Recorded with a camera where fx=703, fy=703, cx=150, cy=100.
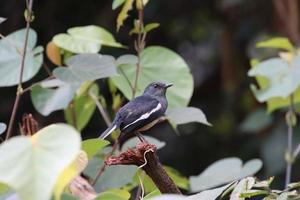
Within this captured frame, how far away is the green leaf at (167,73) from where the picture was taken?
7.11 ft

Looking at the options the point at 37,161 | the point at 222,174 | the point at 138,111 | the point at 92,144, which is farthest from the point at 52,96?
the point at 37,161

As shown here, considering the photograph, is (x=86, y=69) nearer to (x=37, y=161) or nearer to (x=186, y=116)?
(x=186, y=116)

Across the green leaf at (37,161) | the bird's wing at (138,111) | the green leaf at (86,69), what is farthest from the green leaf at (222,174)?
the green leaf at (37,161)

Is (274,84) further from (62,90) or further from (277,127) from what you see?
(277,127)

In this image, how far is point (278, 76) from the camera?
2.33m

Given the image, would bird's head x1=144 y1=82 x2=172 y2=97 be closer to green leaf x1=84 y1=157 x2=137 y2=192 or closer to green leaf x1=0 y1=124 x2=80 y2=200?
green leaf x1=84 y1=157 x2=137 y2=192

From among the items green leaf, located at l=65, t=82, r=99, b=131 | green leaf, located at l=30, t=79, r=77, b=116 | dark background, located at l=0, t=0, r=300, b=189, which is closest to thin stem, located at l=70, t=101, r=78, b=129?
green leaf, located at l=65, t=82, r=99, b=131

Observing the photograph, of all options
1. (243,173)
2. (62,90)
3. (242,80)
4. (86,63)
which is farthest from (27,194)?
(242,80)

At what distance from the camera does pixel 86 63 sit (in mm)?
1815

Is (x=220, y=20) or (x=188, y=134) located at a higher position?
(x=220, y=20)

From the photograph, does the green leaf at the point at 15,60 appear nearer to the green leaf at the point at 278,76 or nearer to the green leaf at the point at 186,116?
the green leaf at the point at 186,116

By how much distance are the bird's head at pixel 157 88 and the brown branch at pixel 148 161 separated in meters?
0.56

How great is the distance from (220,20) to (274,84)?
2.29 meters

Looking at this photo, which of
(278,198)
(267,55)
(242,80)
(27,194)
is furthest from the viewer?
(242,80)
